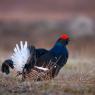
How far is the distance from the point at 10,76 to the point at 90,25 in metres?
11.8

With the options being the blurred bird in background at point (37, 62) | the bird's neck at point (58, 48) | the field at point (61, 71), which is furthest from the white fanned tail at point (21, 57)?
the bird's neck at point (58, 48)

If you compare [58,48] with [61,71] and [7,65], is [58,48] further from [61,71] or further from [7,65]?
[61,71]

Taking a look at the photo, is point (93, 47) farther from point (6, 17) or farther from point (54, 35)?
point (6, 17)

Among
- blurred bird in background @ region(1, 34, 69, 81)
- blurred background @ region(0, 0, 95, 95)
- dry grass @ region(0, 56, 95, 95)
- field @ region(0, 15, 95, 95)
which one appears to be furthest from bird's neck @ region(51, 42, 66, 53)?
blurred background @ region(0, 0, 95, 95)

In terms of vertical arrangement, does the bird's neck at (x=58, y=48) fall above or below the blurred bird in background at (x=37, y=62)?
above

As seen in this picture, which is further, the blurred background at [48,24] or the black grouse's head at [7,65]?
the blurred background at [48,24]

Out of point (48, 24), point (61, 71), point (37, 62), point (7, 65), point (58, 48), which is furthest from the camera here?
point (48, 24)

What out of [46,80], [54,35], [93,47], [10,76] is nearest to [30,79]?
[46,80]

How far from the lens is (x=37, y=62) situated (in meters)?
8.07

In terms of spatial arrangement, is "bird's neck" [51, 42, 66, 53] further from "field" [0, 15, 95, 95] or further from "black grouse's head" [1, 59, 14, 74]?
"black grouse's head" [1, 59, 14, 74]

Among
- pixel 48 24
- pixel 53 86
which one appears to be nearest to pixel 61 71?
pixel 53 86

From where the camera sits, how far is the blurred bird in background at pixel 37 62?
7.96 meters

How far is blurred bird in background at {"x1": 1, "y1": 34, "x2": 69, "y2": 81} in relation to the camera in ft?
26.1

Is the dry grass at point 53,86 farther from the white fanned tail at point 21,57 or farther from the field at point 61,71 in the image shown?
the white fanned tail at point 21,57
